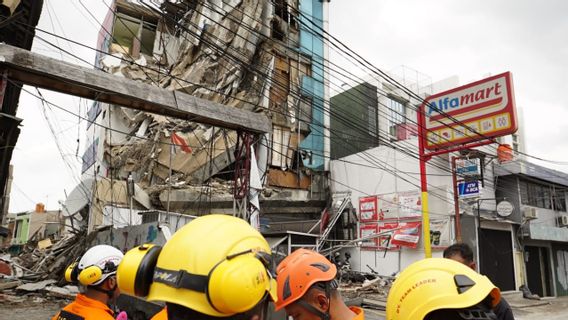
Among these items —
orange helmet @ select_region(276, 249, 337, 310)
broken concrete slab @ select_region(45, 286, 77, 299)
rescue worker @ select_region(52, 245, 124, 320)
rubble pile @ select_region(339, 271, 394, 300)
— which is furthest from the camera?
rubble pile @ select_region(339, 271, 394, 300)

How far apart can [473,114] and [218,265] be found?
14.8m

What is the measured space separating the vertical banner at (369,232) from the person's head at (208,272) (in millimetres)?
17554

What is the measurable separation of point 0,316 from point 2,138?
3483 mm

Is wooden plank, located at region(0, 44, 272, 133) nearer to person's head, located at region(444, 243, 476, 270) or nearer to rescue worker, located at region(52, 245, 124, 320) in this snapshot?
rescue worker, located at region(52, 245, 124, 320)

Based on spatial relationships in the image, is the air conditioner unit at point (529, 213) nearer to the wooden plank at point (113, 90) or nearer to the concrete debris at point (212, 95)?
the concrete debris at point (212, 95)

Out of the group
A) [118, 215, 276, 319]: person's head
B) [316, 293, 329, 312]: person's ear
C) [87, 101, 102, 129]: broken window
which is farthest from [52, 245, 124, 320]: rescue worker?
[87, 101, 102, 129]: broken window

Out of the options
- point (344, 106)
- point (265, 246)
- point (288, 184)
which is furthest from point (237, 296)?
point (344, 106)

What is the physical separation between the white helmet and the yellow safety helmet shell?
1.51m

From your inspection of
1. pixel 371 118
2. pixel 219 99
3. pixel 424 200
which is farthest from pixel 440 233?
pixel 219 99

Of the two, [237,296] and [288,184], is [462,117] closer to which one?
[288,184]

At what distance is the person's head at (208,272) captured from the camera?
1.32 m

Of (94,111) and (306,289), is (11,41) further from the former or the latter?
(94,111)

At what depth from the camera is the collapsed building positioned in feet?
52.7

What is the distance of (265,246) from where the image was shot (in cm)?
157
